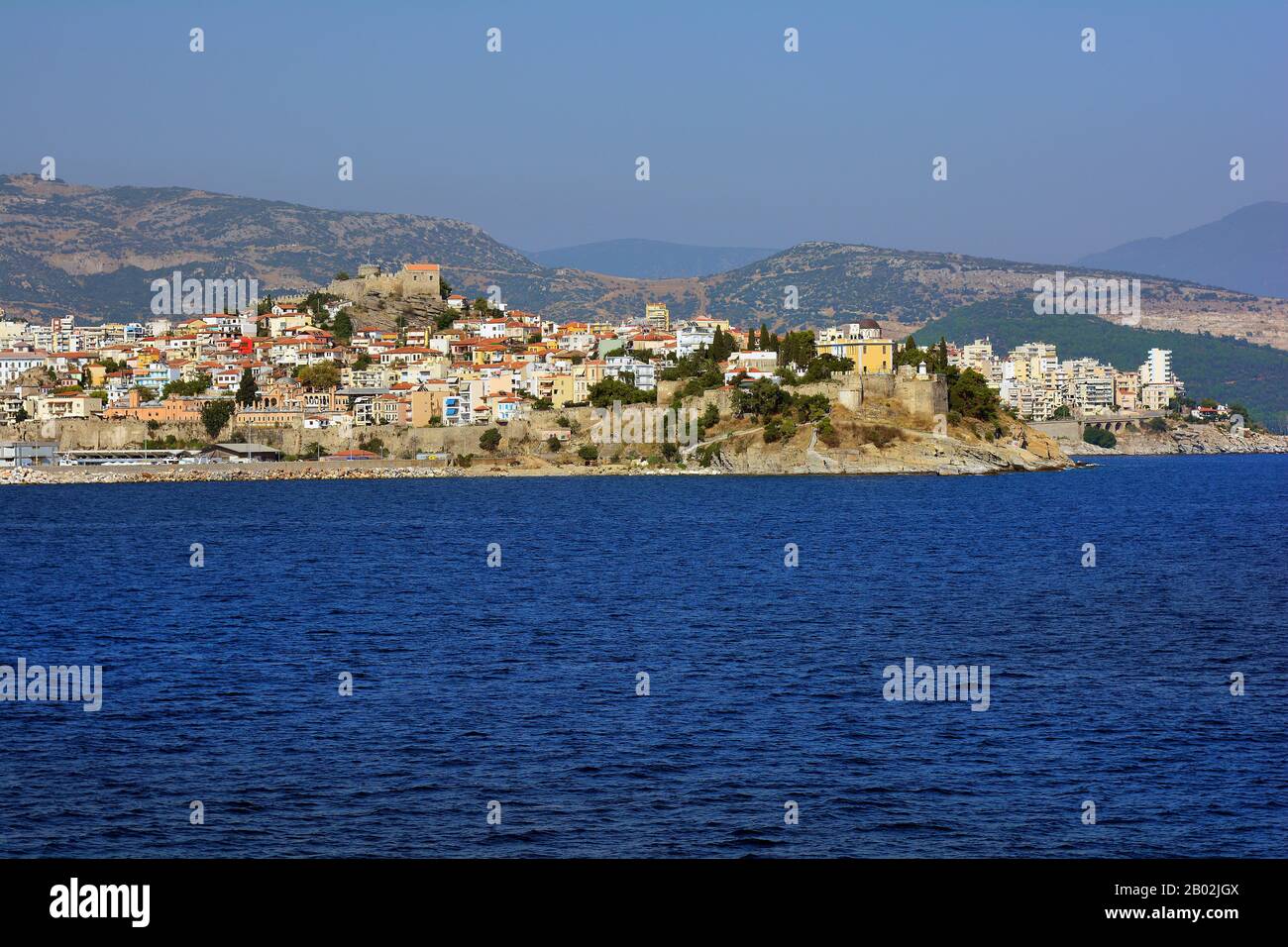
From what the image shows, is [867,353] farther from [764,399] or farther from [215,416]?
[215,416]

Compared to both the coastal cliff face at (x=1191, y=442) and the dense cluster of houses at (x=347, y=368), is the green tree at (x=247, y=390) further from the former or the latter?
the coastal cliff face at (x=1191, y=442)

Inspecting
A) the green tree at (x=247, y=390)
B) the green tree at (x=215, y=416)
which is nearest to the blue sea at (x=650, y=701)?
the green tree at (x=215, y=416)

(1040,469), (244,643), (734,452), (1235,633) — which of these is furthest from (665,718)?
(1040,469)

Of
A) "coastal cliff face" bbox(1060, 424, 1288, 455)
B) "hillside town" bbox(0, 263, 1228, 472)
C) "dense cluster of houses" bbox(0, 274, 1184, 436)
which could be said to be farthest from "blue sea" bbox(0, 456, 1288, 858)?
"coastal cliff face" bbox(1060, 424, 1288, 455)

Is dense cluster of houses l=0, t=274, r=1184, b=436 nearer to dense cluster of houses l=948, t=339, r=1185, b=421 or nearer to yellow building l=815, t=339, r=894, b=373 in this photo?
yellow building l=815, t=339, r=894, b=373
